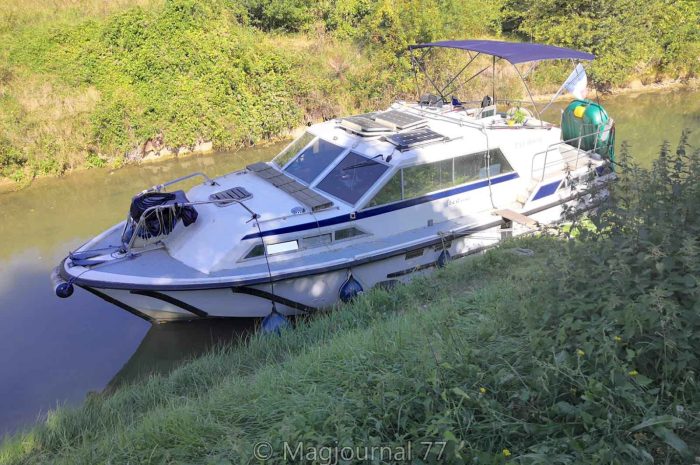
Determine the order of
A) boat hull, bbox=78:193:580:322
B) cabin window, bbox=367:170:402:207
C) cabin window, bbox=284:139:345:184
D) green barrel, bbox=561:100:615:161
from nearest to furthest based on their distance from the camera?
boat hull, bbox=78:193:580:322, cabin window, bbox=367:170:402:207, cabin window, bbox=284:139:345:184, green barrel, bbox=561:100:615:161

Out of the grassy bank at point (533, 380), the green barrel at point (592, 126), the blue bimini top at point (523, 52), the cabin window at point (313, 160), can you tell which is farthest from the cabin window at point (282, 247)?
the green barrel at point (592, 126)

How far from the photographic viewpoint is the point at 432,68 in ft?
58.3

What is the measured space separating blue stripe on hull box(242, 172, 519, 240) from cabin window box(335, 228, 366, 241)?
0.13 metres

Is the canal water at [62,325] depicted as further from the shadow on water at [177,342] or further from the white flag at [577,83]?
the white flag at [577,83]

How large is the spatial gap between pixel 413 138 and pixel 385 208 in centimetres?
113

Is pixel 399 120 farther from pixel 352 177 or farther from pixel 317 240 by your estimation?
pixel 317 240

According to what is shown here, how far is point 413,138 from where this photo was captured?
26.7ft

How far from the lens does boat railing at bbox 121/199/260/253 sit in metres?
7.18

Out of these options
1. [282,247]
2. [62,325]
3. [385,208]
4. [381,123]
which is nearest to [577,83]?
[381,123]

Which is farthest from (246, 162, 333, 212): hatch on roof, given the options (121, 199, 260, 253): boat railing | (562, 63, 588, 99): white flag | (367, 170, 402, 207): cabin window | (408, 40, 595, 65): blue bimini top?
(562, 63, 588, 99): white flag

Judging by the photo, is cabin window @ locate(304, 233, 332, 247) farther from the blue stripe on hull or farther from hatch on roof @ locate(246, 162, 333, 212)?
hatch on roof @ locate(246, 162, 333, 212)

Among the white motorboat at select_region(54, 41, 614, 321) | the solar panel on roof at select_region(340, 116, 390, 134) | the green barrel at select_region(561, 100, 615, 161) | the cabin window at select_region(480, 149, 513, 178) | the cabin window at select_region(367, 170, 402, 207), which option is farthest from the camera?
the green barrel at select_region(561, 100, 615, 161)

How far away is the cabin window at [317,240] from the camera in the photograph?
7367mm

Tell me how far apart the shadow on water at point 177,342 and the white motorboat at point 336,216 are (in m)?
0.48
